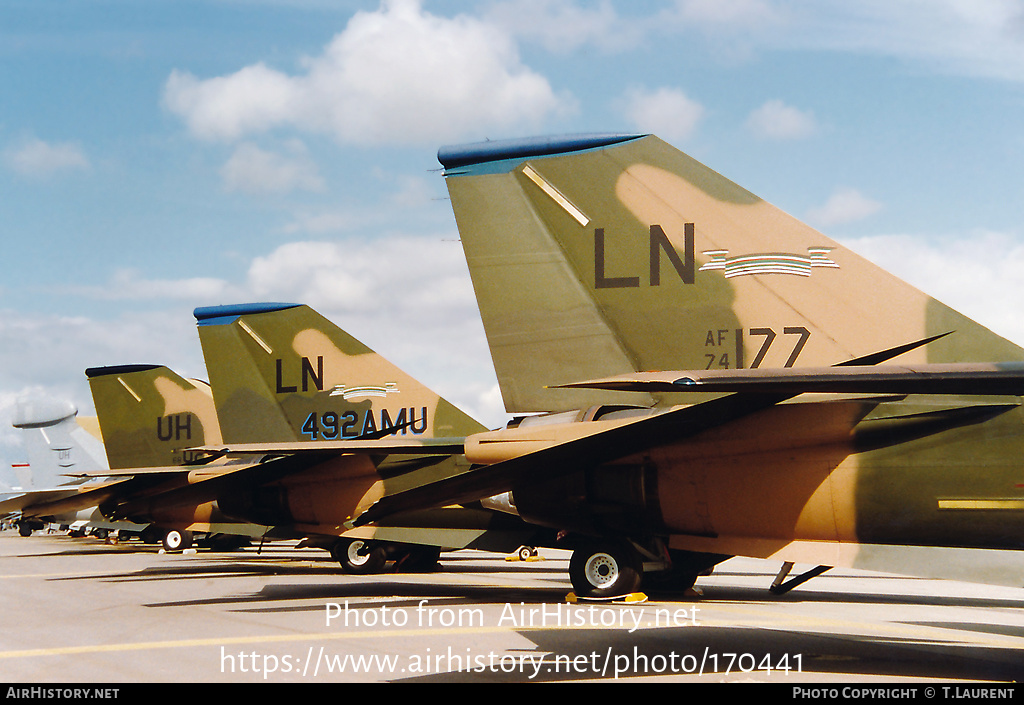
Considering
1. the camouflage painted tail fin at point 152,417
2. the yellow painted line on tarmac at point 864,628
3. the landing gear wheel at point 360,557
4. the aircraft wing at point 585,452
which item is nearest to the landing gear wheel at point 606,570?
the yellow painted line on tarmac at point 864,628

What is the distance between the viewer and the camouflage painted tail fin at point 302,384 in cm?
1691

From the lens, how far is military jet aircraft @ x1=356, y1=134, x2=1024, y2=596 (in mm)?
6574

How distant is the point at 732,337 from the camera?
26.4ft

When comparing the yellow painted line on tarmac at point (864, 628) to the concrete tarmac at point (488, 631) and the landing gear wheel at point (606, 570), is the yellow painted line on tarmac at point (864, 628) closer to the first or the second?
the concrete tarmac at point (488, 631)

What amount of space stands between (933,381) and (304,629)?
710 centimetres

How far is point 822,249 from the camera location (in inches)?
306

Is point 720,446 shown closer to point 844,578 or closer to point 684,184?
point 684,184

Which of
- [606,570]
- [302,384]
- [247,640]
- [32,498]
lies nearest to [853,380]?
[247,640]

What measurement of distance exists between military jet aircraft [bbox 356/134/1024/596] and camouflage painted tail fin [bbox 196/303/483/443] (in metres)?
8.39

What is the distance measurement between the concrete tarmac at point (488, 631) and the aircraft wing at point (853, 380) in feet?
8.24

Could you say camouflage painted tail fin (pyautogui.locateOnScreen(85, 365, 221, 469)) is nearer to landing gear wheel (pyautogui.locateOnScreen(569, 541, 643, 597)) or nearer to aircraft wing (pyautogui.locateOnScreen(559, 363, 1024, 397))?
landing gear wheel (pyautogui.locateOnScreen(569, 541, 643, 597))

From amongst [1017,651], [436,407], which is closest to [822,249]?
[1017,651]

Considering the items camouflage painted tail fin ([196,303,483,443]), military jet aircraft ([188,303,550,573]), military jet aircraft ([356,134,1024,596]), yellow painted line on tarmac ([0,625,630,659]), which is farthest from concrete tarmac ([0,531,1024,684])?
camouflage painted tail fin ([196,303,483,443])

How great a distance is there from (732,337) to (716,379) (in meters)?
3.01
